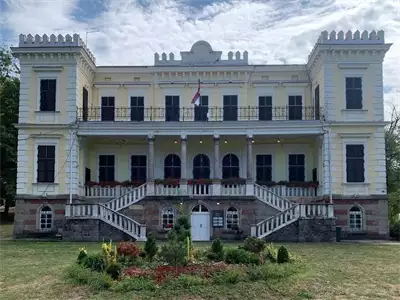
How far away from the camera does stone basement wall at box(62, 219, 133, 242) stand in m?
26.4


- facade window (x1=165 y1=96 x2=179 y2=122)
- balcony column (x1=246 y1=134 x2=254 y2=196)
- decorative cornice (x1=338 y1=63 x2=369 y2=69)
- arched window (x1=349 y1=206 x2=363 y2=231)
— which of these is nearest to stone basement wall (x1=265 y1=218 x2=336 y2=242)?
balcony column (x1=246 y1=134 x2=254 y2=196)

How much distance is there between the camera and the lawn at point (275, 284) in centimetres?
1233

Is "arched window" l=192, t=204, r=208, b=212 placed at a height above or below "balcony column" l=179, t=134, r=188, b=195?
below

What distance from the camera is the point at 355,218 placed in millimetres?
28844

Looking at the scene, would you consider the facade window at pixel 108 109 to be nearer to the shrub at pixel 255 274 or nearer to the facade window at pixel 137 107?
the facade window at pixel 137 107

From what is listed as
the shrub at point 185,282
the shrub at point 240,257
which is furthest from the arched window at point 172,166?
the shrub at point 185,282

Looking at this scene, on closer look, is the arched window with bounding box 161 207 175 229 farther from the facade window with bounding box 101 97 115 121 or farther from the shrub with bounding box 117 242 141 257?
the shrub with bounding box 117 242 141 257

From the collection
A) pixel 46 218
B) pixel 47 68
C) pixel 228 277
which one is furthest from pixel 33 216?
pixel 228 277

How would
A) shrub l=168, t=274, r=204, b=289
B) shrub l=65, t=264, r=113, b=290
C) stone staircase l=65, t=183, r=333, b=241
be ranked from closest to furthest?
shrub l=168, t=274, r=204, b=289, shrub l=65, t=264, r=113, b=290, stone staircase l=65, t=183, r=333, b=241

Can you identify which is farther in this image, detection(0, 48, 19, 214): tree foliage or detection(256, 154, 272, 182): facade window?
detection(0, 48, 19, 214): tree foliage

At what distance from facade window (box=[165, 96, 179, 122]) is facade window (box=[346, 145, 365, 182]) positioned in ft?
33.8

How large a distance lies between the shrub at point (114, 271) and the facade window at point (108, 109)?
19.9m

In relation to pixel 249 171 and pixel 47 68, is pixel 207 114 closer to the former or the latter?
pixel 249 171

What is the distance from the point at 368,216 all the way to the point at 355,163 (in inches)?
115
